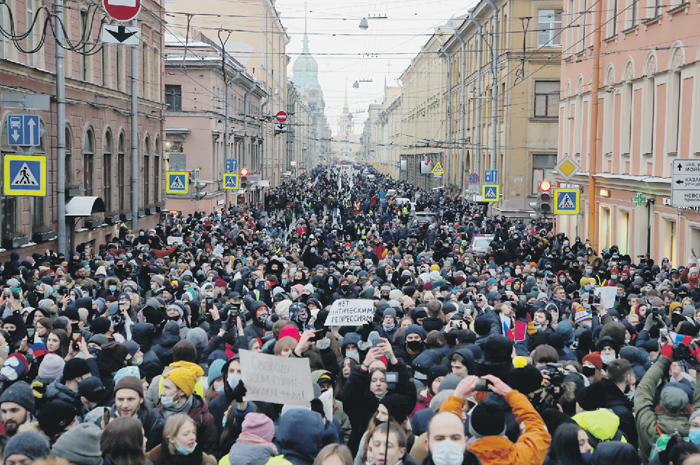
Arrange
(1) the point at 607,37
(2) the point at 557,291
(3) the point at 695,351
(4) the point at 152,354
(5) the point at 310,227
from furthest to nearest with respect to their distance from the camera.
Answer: (5) the point at 310,227 → (1) the point at 607,37 → (2) the point at 557,291 → (4) the point at 152,354 → (3) the point at 695,351

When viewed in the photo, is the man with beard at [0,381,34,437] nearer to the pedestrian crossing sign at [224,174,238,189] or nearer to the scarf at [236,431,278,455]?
the scarf at [236,431,278,455]

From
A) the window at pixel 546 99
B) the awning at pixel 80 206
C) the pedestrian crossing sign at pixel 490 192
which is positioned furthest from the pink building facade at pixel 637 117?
the awning at pixel 80 206

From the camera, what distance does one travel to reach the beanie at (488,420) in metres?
5.45

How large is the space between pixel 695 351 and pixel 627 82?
64.2ft

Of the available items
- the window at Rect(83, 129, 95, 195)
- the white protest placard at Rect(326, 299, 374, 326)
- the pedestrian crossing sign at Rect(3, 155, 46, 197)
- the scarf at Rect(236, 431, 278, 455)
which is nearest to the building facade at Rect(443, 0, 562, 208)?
the window at Rect(83, 129, 95, 195)

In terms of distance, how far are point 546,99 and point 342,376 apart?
1468 inches

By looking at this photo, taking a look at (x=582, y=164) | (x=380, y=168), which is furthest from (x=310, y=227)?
(x=380, y=168)

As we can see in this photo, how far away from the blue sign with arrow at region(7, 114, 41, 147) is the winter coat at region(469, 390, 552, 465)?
15.0 m

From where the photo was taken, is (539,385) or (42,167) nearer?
(539,385)

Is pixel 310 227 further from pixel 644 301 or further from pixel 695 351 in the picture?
pixel 695 351

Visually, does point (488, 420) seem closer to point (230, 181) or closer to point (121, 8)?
point (121, 8)

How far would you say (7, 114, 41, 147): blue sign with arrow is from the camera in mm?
18469

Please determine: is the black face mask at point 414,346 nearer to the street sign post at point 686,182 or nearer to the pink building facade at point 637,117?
the street sign post at point 686,182

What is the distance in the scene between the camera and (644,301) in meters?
13.2
